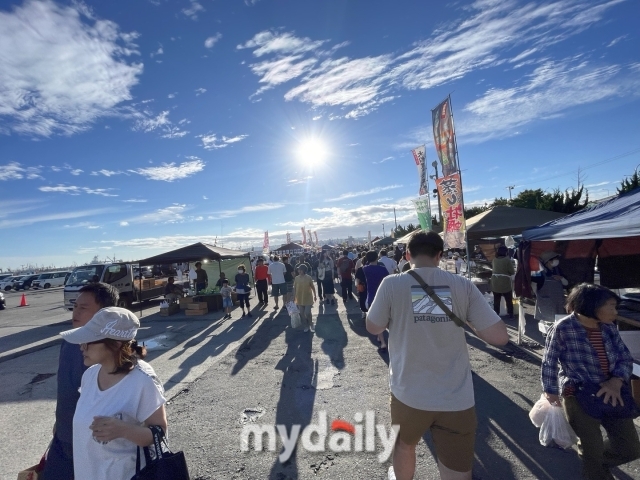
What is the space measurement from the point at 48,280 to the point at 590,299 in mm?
46390

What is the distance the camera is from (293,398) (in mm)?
4590

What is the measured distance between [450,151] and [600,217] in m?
4.67

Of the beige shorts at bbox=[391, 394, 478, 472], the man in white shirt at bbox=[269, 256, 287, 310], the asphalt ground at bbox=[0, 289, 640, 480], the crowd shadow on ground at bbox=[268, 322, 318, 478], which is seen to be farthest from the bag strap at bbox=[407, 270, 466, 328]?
the man in white shirt at bbox=[269, 256, 287, 310]

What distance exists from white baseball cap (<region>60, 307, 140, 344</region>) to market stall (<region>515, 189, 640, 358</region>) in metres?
4.43

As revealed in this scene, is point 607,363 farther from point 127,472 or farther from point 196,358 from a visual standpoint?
point 196,358

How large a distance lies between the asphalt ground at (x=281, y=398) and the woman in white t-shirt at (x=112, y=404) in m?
1.77

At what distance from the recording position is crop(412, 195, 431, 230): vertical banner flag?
11461 millimetres

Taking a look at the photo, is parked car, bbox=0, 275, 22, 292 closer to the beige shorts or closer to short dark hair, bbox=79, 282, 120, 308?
short dark hair, bbox=79, 282, 120, 308

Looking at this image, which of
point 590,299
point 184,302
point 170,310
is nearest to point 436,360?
point 590,299

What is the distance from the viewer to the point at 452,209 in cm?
832

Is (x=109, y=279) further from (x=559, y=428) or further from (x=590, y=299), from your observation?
(x=590, y=299)

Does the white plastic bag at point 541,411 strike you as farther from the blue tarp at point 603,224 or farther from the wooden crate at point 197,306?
the wooden crate at point 197,306

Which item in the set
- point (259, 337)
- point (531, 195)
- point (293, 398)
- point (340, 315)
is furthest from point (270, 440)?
point (531, 195)

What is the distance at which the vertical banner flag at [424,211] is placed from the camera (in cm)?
1146
